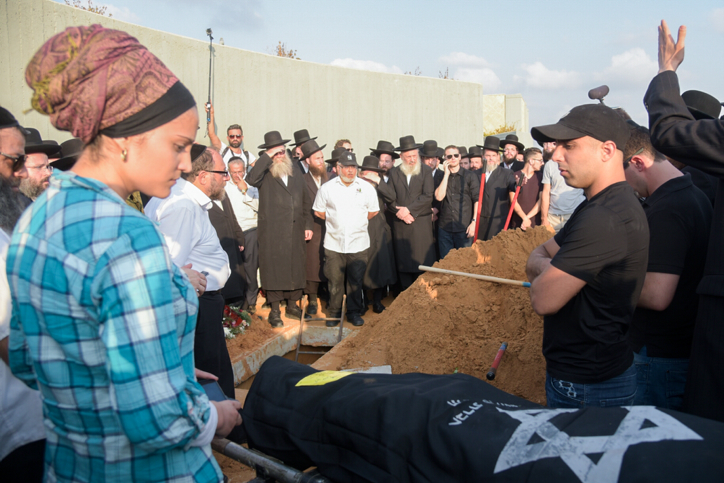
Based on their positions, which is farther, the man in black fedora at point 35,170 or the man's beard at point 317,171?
the man's beard at point 317,171

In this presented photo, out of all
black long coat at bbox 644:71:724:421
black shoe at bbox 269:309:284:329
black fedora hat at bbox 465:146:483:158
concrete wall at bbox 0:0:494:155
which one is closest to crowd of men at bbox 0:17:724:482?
black long coat at bbox 644:71:724:421

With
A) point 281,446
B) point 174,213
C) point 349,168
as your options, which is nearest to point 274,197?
point 349,168

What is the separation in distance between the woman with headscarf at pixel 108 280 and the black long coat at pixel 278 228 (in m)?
5.64

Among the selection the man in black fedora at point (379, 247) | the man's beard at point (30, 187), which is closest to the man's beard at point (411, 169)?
the man in black fedora at point (379, 247)

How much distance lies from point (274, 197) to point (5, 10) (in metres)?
5.32

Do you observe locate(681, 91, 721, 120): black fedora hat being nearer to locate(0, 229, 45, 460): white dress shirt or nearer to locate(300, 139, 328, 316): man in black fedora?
locate(0, 229, 45, 460): white dress shirt

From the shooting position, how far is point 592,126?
218 cm

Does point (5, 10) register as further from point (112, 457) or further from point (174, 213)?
point (112, 457)

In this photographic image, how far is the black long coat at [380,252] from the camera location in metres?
7.59

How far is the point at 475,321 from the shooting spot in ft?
16.3

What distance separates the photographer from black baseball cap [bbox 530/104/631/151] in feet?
7.15

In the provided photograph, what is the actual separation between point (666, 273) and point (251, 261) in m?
5.69

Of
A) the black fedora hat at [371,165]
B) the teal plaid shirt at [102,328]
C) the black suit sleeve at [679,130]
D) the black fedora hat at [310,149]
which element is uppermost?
the black fedora hat at [310,149]

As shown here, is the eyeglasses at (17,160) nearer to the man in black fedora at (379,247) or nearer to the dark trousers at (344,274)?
the dark trousers at (344,274)
